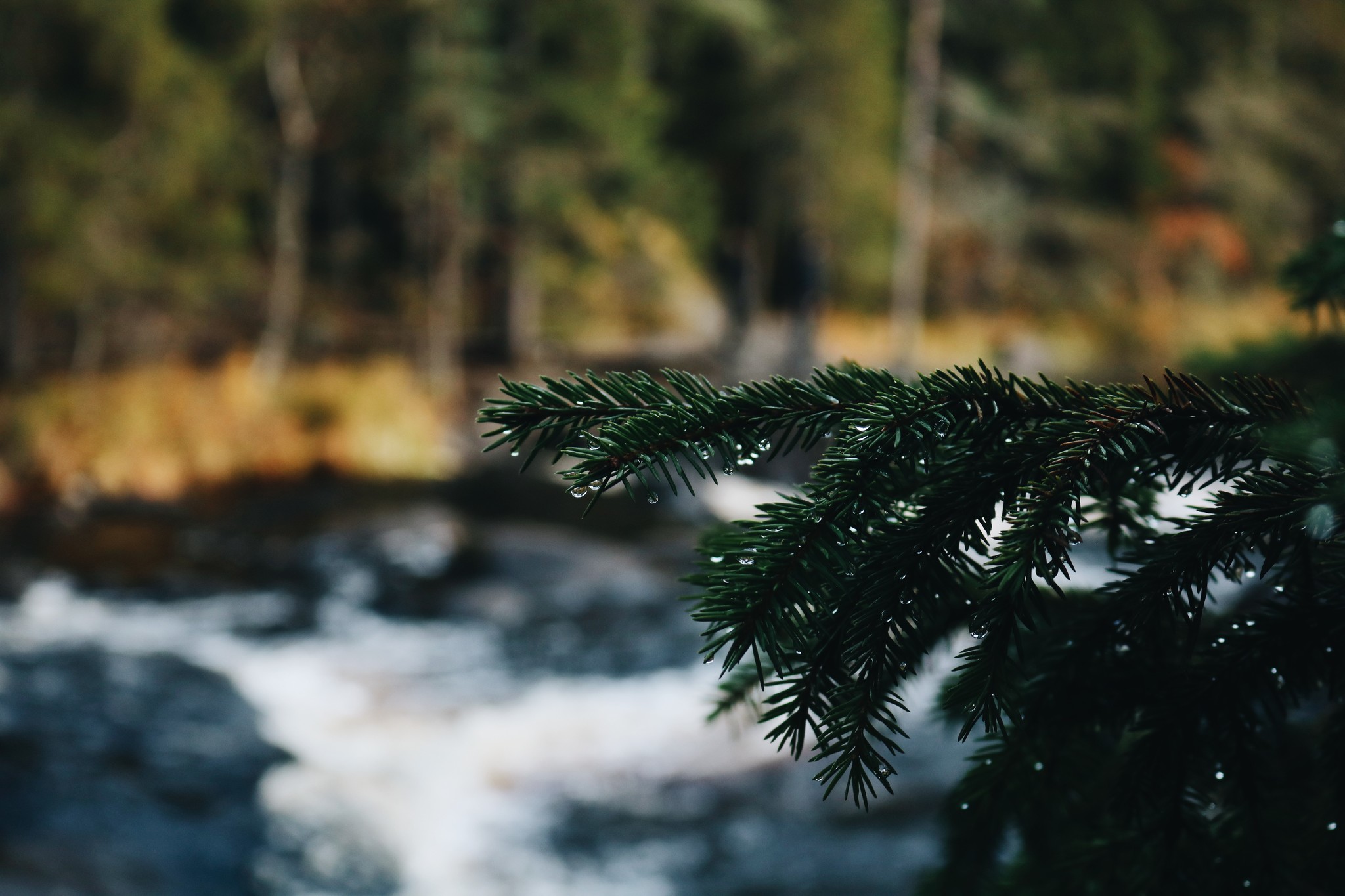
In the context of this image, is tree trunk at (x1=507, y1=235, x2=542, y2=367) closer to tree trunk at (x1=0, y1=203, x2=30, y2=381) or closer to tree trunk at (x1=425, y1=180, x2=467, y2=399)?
tree trunk at (x1=425, y1=180, x2=467, y2=399)

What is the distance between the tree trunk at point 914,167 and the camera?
20.1 meters

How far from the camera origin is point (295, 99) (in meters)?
15.7

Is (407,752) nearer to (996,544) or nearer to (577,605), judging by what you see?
(577,605)

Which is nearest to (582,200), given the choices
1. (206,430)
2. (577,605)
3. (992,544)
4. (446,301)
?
(446,301)

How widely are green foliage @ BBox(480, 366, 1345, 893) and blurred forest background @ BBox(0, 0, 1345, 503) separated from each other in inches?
319

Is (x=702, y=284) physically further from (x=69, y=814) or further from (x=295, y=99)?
(x=69, y=814)

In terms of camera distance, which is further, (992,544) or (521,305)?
(521,305)

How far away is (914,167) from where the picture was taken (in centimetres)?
2069

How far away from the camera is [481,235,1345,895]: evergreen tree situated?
84 centimetres

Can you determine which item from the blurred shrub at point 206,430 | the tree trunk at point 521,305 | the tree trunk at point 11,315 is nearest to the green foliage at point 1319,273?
the blurred shrub at point 206,430

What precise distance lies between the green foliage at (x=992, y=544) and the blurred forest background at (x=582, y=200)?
8.11 metres

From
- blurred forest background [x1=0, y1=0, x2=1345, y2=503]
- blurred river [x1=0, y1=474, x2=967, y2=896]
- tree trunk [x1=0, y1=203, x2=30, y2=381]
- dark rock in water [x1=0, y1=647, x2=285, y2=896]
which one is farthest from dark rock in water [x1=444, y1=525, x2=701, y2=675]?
tree trunk [x1=0, y1=203, x2=30, y2=381]

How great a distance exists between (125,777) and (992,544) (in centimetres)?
590

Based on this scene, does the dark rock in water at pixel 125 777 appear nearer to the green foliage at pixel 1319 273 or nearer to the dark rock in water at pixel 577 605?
the dark rock in water at pixel 577 605
